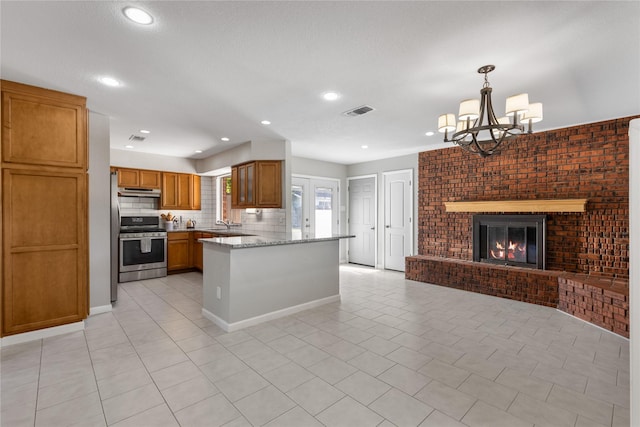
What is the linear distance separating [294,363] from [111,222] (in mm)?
3100

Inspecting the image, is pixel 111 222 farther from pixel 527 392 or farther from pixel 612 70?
pixel 612 70

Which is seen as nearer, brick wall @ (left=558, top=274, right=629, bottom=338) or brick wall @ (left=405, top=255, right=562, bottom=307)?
brick wall @ (left=558, top=274, right=629, bottom=338)

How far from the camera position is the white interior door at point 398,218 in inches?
250

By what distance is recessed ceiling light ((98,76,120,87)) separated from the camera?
286 centimetres

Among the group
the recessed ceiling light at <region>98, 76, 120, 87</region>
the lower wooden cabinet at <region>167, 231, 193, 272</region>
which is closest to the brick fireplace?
the recessed ceiling light at <region>98, 76, 120, 87</region>

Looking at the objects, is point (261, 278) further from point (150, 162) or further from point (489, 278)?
point (150, 162)

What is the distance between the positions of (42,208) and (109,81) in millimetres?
1406

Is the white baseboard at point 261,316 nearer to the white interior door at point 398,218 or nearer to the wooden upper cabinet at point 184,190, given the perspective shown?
the white interior door at point 398,218

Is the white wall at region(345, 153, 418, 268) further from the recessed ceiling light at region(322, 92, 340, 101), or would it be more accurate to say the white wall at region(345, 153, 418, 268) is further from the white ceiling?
the recessed ceiling light at region(322, 92, 340, 101)

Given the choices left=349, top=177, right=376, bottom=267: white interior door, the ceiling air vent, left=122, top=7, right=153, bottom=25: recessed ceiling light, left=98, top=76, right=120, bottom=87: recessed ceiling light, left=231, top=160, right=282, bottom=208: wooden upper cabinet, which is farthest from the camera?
left=349, top=177, right=376, bottom=267: white interior door

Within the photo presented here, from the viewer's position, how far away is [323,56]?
2.45 meters

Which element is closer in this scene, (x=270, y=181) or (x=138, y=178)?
(x=270, y=181)

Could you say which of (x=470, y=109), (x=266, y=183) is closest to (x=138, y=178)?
(x=266, y=183)

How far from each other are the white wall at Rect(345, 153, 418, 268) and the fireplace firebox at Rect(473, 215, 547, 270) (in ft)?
4.07
